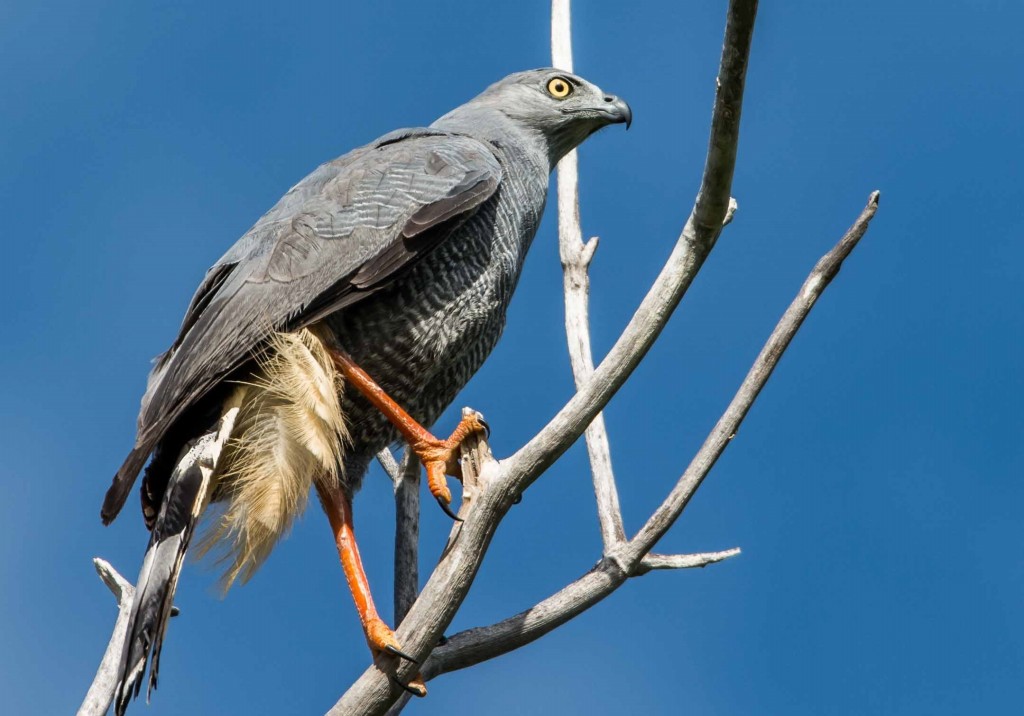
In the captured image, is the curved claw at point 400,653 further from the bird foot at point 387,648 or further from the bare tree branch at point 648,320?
the bare tree branch at point 648,320

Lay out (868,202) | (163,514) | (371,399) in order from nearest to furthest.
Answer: (868,202) → (163,514) → (371,399)

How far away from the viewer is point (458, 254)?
567cm

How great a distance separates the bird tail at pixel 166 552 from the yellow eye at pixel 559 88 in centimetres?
280

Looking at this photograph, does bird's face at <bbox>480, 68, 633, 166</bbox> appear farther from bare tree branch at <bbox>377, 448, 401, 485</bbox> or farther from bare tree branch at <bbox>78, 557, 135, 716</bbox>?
bare tree branch at <bbox>78, 557, 135, 716</bbox>

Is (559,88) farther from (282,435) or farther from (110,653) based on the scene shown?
(110,653)

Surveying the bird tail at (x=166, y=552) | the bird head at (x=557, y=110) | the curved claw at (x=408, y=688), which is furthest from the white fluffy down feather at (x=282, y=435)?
the bird head at (x=557, y=110)

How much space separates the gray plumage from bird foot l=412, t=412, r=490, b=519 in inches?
19.8

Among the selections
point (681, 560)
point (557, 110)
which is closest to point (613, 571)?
point (681, 560)

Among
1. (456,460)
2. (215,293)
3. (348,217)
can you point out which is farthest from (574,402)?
(215,293)

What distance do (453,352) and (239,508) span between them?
4.23 ft

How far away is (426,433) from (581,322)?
958 millimetres

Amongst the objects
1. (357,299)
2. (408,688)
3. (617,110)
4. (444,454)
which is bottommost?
(408,688)

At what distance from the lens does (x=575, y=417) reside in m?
4.23

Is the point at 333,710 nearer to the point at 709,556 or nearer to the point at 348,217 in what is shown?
the point at 709,556
